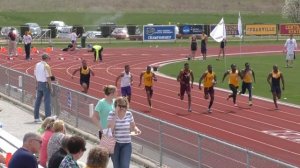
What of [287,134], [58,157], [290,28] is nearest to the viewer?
[58,157]

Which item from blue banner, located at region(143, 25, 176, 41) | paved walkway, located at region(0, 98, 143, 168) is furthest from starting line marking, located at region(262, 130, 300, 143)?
blue banner, located at region(143, 25, 176, 41)

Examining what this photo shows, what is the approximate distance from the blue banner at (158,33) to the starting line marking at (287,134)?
46305mm

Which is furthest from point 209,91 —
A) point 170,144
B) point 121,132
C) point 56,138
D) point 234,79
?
point 56,138

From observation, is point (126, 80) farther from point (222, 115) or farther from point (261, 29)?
point (261, 29)

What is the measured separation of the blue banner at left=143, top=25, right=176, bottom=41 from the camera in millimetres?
68812

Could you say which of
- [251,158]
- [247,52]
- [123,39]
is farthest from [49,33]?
[251,158]

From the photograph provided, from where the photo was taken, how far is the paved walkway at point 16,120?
20.3m

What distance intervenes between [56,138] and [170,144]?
16.5 ft

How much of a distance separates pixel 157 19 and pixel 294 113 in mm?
76399

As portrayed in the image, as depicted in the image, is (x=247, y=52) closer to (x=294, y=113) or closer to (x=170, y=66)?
(x=170, y=66)

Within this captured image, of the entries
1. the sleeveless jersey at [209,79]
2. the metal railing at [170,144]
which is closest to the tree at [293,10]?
the sleeveless jersey at [209,79]

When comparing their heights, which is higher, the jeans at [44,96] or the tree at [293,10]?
the tree at [293,10]

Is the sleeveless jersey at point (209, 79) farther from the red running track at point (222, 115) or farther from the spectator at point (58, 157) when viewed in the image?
the spectator at point (58, 157)

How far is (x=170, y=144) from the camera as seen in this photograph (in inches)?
611
